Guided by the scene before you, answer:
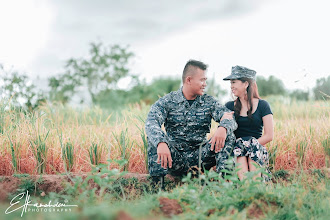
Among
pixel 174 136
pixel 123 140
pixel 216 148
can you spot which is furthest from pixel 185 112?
pixel 123 140

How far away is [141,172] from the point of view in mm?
4039

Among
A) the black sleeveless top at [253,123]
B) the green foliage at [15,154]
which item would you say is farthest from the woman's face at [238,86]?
the green foliage at [15,154]

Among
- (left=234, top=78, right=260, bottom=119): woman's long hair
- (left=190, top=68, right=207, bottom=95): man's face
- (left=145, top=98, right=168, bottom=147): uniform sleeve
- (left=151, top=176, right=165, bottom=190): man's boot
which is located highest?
(left=190, top=68, right=207, bottom=95): man's face

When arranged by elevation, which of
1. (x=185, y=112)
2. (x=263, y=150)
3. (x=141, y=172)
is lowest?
(x=141, y=172)

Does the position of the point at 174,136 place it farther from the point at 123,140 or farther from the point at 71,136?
the point at 71,136

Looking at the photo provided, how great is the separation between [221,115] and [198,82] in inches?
17.4

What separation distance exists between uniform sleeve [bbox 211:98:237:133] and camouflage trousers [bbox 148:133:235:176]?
102 millimetres

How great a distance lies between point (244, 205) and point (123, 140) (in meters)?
1.99

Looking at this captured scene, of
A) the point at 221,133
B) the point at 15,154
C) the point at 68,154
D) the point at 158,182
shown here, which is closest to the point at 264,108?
the point at 221,133

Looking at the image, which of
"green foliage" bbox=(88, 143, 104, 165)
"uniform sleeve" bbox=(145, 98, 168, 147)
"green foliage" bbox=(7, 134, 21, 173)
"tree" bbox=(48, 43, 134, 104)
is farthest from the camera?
"tree" bbox=(48, 43, 134, 104)

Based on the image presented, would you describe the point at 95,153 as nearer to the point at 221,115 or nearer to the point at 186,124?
the point at 186,124

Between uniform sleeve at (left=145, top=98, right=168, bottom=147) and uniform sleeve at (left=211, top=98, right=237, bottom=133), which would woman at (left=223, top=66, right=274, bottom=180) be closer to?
uniform sleeve at (left=211, top=98, right=237, bottom=133)

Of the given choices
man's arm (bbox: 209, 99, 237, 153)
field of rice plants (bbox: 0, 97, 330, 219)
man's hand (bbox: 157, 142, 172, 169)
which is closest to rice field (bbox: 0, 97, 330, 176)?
field of rice plants (bbox: 0, 97, 330, 219)

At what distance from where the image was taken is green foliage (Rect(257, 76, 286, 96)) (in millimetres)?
20188
